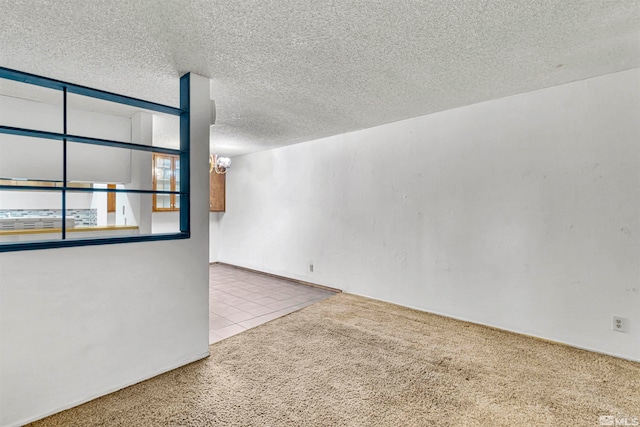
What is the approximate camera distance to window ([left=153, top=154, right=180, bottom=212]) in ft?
18.4

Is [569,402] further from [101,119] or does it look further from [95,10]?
[101,119]

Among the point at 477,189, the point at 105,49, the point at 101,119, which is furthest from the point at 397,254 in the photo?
the point at 101,119

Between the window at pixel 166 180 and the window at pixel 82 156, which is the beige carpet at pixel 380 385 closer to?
the window at pixel 82 156

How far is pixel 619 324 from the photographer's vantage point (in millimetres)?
2453

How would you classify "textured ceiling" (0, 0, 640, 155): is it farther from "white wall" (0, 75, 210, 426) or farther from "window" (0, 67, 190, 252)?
"white wall" (0, 75, 210, 426)

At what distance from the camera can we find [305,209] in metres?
5.02

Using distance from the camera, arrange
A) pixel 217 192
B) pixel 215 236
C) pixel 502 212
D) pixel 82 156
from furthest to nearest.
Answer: pixel 215 236 < pixel 217 192 < pixel 82 156 < pixel 502 212

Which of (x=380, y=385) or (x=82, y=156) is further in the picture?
(x=82, y=156)

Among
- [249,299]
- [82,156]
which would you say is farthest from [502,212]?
[82,156]

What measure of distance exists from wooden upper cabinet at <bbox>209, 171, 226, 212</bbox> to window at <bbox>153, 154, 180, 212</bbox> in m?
0.78

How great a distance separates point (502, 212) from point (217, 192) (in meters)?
5.37

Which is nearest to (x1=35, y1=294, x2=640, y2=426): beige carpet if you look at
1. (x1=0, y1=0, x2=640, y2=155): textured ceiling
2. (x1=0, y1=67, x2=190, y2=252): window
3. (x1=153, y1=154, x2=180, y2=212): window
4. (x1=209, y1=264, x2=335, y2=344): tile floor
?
(x1=209, y1=264, x2=335, y2=344): tile floor

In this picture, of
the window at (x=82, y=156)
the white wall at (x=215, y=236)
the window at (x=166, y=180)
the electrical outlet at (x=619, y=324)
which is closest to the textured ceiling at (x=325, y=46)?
the window at (x=82, y=156)

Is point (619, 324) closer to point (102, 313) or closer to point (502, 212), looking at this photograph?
point (502, 212)
